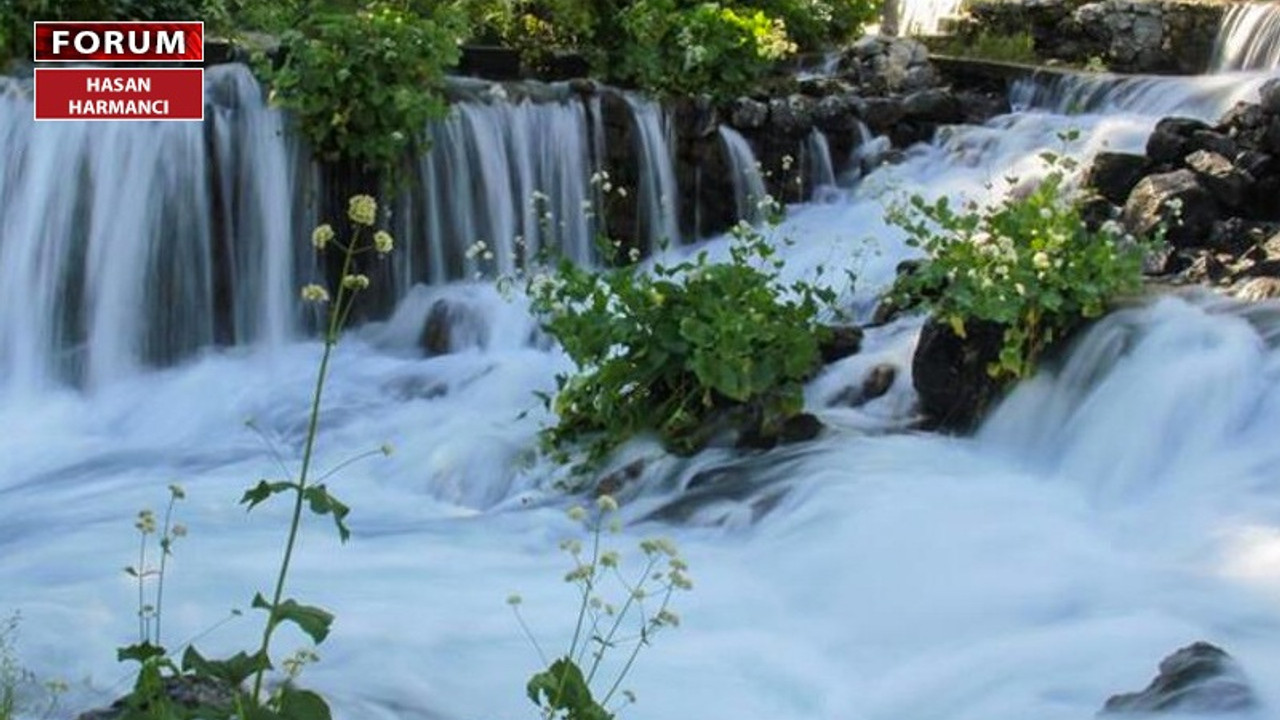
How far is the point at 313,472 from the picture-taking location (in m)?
7.52

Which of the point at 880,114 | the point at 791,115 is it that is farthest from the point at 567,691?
the point at 880,114

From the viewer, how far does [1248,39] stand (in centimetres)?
1335

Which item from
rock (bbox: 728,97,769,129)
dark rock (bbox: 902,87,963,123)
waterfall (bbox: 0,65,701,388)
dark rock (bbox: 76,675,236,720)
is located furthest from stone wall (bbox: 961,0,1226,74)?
dark rock (bbox: 76,675,236,720)

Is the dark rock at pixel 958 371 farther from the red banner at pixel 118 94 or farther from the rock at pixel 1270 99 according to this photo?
the red banner at pixel 118 94

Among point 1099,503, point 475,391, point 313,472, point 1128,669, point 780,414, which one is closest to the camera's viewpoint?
Answer: point 1128,669

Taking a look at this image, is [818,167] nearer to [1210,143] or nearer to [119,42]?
[1210,143]

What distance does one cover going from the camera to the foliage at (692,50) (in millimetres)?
10766

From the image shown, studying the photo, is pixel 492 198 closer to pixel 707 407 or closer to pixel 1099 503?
pixel 707 407

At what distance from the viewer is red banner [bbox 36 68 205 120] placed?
9.09 m

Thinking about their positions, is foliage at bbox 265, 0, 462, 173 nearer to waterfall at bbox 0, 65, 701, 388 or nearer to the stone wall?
waterfall at bbox 0, 65, 701, 388

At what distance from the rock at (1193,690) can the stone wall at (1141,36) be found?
984 centimetres

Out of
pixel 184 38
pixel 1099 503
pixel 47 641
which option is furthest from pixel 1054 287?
pixel 184 38

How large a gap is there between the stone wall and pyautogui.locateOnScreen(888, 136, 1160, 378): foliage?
708 cm

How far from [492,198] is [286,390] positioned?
2016 mm
